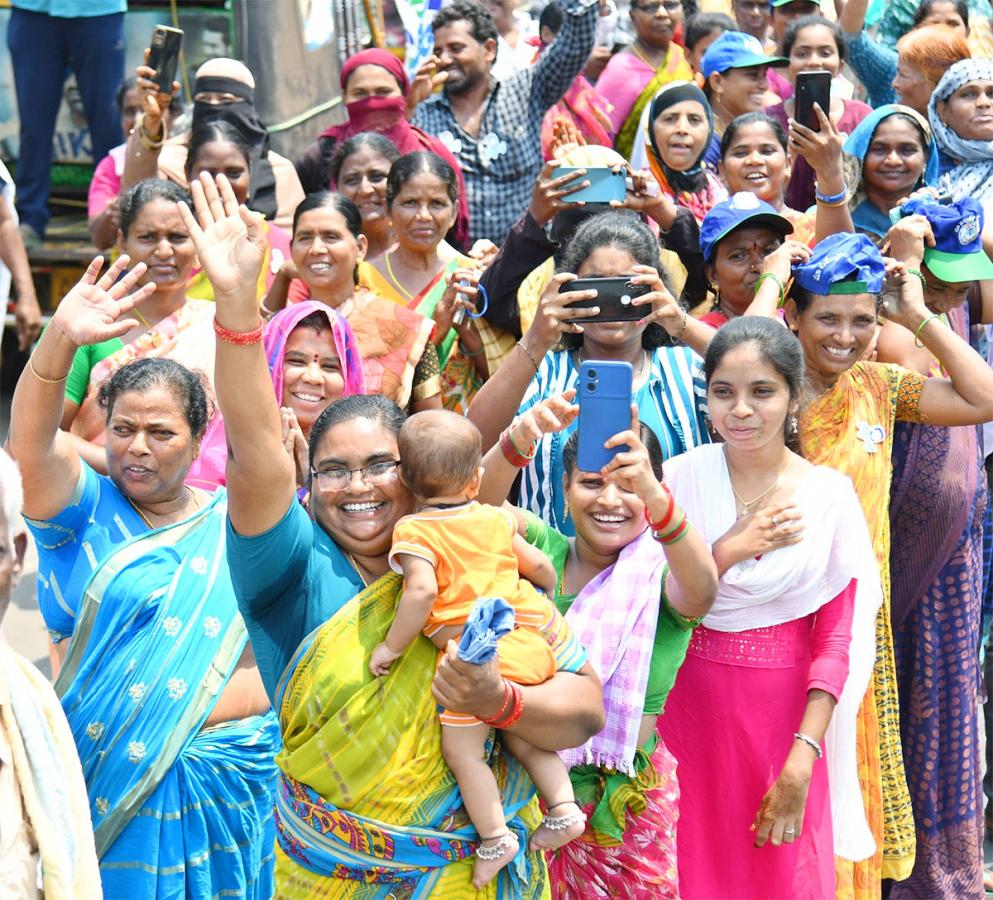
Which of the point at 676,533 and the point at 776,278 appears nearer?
the point at 676,533

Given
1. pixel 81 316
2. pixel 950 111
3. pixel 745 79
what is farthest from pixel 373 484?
pixel 745 79

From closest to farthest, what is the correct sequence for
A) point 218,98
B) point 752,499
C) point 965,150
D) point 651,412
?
point 752,499
point 651,412
point 965,150
point 218,98

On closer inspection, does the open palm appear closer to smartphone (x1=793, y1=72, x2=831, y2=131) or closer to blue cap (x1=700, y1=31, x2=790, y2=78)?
smartphone (x1=793, y1=72, x2=831, y2=131)

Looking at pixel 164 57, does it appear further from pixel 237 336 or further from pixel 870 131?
pixel 237 336

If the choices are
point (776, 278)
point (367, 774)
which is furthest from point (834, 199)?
point (367, 774)

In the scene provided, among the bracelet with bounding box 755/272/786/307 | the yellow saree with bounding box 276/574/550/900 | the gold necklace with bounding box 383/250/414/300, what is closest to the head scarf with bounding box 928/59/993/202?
the bracelet with bounding box 755/272/786/307

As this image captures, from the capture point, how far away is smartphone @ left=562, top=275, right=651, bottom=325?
3.83 metres

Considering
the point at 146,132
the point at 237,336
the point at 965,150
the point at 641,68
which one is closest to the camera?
the point at 237,336

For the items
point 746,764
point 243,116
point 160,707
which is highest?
point 243,116

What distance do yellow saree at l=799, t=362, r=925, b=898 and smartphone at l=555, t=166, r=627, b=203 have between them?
2.94ft

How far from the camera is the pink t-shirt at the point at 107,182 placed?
254 inches

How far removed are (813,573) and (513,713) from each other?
3.69 ft

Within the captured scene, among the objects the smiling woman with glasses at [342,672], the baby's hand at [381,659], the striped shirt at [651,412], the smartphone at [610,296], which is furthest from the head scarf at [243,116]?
the baby's hand at [381,659]

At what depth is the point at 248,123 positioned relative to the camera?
20.1 ft
